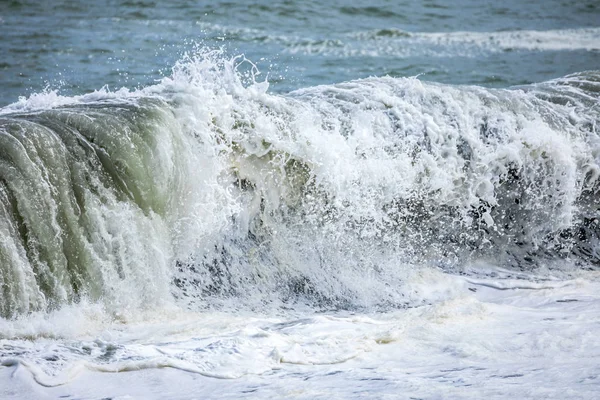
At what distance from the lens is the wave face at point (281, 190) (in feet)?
17.5

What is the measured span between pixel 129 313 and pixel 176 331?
1.51ft

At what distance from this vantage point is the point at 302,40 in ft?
44.7

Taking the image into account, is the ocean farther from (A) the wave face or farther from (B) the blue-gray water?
(B) the blue-gray water

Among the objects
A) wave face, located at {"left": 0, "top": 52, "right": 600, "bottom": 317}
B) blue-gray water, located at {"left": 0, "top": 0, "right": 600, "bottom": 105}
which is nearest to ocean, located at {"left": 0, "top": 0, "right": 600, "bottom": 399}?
wave face, located at {"left": 0, "top": 52, "right": 600, "bottom": 317}

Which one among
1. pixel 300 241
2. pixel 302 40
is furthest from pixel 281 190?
pixel 302 40

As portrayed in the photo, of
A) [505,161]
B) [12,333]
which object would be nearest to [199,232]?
[12,333]

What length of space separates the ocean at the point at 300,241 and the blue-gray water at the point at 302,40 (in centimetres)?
361

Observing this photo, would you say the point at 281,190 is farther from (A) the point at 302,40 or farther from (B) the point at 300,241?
(A) the point at 302,40

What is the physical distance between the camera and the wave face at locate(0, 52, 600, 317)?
17.5 feet

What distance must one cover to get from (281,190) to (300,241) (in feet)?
1.33

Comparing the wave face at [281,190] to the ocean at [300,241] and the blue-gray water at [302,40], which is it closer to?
the ocean at [300,241]

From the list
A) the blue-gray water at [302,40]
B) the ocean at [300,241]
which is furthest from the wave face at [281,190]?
the blue-gray water at [302,40]

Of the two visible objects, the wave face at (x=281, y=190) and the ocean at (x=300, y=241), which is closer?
the ocean at (x=300, y=241)

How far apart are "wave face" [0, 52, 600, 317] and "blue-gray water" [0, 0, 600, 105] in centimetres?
350
